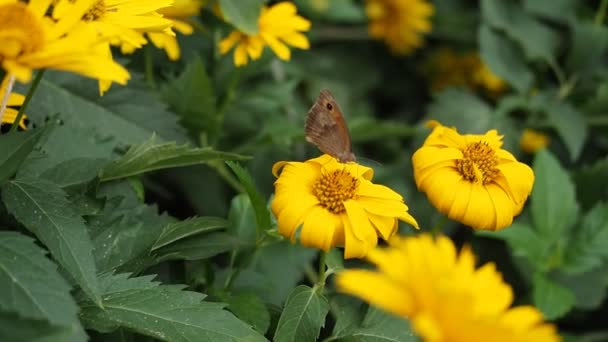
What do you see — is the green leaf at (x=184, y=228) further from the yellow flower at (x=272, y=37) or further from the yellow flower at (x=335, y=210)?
the yellow flower at (x=272, y=37)

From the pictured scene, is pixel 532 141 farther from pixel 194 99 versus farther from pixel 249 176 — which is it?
pixel 249 176

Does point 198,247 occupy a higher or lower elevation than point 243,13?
lower

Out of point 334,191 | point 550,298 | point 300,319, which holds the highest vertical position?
point 334,191

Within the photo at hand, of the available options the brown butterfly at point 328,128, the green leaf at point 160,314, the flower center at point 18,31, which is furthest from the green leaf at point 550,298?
the flower center at point 18,31

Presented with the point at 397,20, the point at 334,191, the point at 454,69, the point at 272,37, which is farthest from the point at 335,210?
the point at 454,69

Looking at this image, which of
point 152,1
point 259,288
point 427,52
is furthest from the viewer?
point 427,52

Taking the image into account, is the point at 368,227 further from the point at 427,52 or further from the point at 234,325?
the point at 427,52

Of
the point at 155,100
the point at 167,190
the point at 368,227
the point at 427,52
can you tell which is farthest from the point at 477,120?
the point at 368,227
